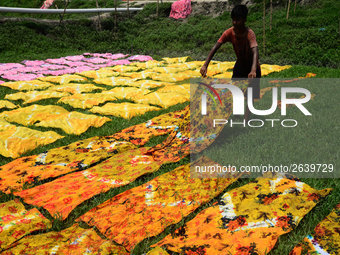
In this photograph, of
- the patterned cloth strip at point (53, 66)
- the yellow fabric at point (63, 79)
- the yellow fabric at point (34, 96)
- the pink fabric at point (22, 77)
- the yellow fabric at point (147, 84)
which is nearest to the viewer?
the yellow fabric at point (34, 96)

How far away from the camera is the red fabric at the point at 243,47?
3334 mm

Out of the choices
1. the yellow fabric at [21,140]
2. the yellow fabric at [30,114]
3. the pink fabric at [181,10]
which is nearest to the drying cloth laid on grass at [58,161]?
the yellow fabric at [21,140]

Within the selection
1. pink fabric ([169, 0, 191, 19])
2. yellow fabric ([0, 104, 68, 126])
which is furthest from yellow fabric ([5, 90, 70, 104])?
pink fabric ([169, 0, 191, 19])

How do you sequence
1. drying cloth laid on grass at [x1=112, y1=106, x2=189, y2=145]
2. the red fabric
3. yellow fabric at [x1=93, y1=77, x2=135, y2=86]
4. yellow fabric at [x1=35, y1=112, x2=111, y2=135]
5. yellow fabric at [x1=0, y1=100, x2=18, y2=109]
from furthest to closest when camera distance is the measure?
yellow fabric at [x1=93, y1=77, x2=135, y2=86], yellow fabric at [x1=0, y1=100, x2=18, y2=109], yellow fabric at [x1=35, y1=112, x2=111, y2=135], drying cloth laid on grass at [x1=112, y1=106, x2=189, y2=145], the red fabric

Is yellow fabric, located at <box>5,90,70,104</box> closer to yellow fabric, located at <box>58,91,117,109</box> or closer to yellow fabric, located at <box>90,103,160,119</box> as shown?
yellow fabric, located at <box>58,91,117,109</box>

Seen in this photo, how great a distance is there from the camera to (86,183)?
2.63 meters

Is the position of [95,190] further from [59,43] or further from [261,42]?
[59,43]

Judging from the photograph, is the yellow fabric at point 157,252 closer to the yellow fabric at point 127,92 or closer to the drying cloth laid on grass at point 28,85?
the yellow fabric at point 127,92

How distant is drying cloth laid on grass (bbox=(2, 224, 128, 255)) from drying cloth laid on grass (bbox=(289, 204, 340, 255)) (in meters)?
1.14

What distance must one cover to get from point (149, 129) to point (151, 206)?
71.2 inches

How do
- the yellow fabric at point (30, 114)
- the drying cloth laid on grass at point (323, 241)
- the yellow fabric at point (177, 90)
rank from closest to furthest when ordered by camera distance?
the drying cloth laid on grass at point (323, 241) < the yellow fabric at point (30, 114) < the yellow fabric at point (177, 90)

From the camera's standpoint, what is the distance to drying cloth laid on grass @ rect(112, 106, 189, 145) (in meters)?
3.69

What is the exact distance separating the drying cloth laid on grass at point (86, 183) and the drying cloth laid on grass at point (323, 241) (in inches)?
60.8

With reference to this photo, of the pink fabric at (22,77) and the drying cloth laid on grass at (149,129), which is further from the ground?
the pink fabric at (22,77)
